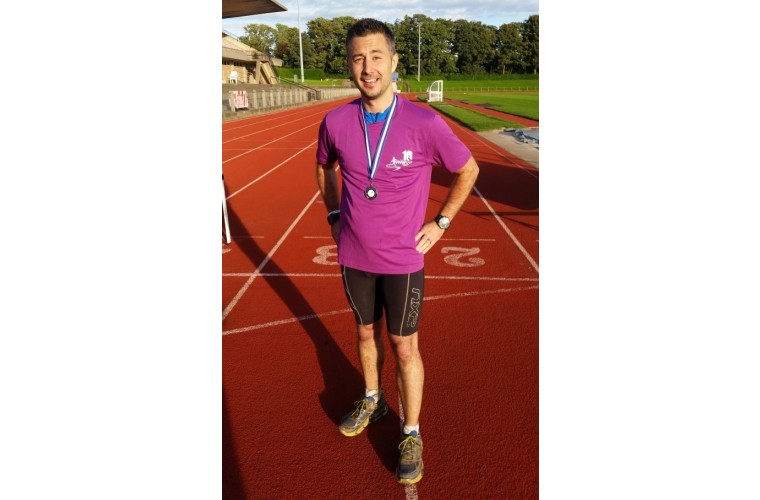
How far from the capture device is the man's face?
2330 mm

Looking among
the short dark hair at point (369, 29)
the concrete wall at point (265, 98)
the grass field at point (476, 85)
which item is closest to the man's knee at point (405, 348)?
the short dark hair at point (369, 29)

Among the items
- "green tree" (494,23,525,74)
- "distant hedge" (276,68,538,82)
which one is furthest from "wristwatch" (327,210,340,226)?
"green tree" (494,23,525,74)

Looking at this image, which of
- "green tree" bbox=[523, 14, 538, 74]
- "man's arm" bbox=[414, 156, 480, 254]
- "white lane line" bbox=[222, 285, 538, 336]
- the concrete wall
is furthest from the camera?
"green tree" bbox=[523, 14, 538, 74]

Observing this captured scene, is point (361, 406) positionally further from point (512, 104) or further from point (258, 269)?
point (512, 104)

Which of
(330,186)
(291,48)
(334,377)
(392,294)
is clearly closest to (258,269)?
(334,377)

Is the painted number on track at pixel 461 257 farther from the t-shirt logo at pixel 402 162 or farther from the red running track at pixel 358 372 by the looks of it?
the t-shirt logo at pixel 402 162

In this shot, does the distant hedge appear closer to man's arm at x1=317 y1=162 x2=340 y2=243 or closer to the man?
man's arm at x1=317 y1=162 x2=340 y2=243

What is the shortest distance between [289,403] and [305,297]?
6.28 ft

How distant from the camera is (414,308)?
270cm

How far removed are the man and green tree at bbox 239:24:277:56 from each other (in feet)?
298

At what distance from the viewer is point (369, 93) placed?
239cm

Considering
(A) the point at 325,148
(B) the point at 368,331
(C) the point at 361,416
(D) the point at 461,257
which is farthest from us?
(D) the point at 461,257

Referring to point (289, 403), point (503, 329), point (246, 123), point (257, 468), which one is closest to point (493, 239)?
point (503, 329)

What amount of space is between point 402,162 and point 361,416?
5.47 feet
